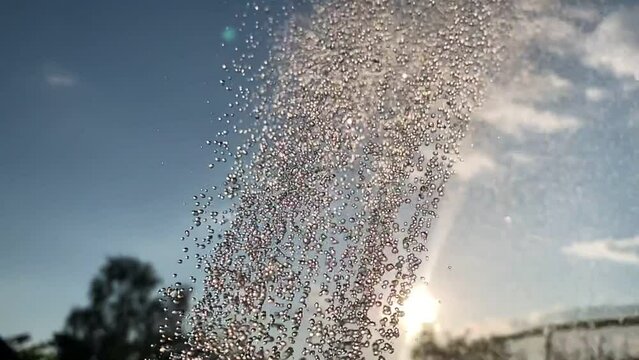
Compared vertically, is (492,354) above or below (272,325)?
above

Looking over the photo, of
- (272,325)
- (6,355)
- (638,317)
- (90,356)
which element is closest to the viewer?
(6,355)

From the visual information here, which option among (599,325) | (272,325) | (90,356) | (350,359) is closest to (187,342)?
(272,325)

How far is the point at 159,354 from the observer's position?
15.2 metres

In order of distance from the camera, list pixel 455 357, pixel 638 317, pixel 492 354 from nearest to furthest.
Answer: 1. pixel 638 317
2. pixel 492 354
3. pixel 455 357

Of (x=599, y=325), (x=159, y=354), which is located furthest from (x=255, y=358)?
(x=599, y=325)

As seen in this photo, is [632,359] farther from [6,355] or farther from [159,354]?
[6,355]

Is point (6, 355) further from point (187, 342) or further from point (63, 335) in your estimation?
point (63, 335)

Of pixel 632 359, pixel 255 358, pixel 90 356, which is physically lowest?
pixel 255 358

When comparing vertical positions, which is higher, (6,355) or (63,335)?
(63,335)

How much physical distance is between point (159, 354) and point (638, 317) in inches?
322

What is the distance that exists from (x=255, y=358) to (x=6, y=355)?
7.77m

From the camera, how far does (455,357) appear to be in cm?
2175

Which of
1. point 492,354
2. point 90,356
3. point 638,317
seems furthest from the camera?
point 90,356

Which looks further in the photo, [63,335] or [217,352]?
[63,335]
